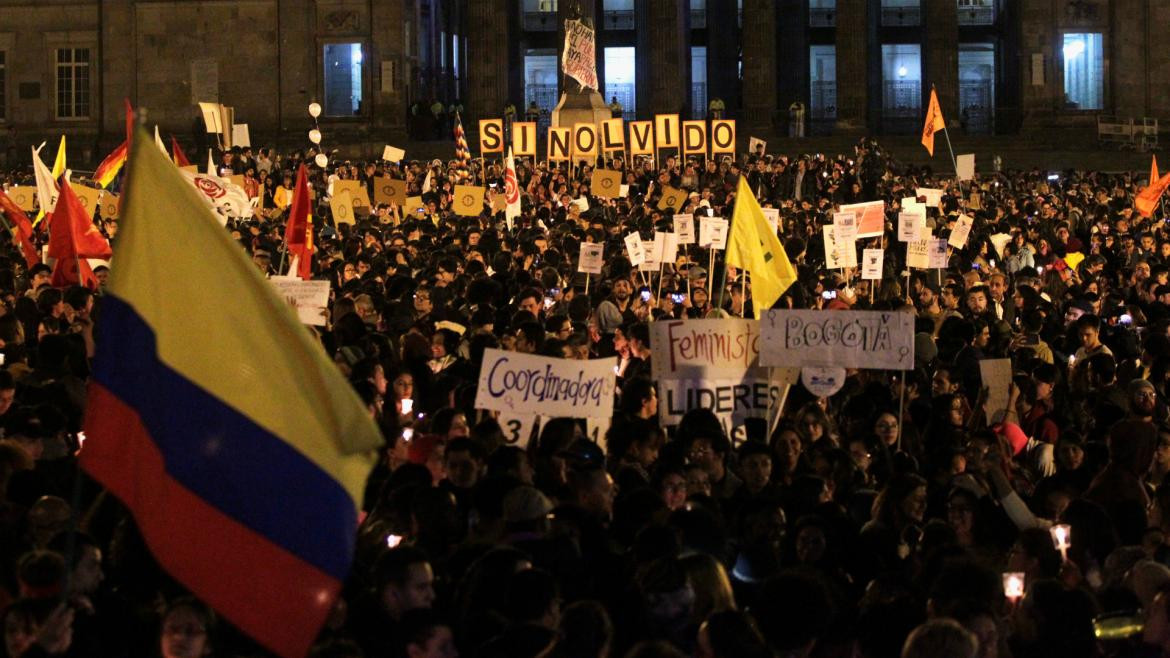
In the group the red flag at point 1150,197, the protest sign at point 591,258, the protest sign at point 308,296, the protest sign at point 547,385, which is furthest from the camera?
the red flag at point 1150,197

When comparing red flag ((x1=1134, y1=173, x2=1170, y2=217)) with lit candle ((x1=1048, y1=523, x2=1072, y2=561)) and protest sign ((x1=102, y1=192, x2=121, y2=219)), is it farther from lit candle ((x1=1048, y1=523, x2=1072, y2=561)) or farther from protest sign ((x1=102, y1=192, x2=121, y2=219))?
lit candle ((x1=1048, y1=523, x2=1072, y2=561))

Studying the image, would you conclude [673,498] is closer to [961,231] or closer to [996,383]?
[996,383]

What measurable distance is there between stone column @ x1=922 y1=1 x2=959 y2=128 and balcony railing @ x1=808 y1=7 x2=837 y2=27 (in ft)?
29.1

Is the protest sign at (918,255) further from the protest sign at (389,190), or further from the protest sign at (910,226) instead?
the protest sign at (389,190)

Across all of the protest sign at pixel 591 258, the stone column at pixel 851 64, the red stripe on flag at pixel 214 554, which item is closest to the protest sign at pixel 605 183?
the protest sign at pixel 591 258

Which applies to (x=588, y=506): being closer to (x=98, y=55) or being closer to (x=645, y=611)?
(x=645, y=611)

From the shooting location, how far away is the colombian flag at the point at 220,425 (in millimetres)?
5602

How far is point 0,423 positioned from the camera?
10.7 m

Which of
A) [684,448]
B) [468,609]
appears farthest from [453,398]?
[468,609]

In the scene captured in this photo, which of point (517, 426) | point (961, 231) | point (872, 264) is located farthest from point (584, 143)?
point (517, 426)

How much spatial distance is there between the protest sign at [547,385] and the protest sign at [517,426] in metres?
0.07

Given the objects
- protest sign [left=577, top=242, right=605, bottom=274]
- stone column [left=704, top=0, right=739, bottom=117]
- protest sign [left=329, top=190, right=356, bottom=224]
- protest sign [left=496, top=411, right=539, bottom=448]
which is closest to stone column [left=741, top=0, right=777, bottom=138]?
stone column [left=704, top=0, right=739, bottom=117]

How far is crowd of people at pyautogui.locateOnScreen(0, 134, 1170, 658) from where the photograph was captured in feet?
22.1

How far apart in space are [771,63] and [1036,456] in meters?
45.2
